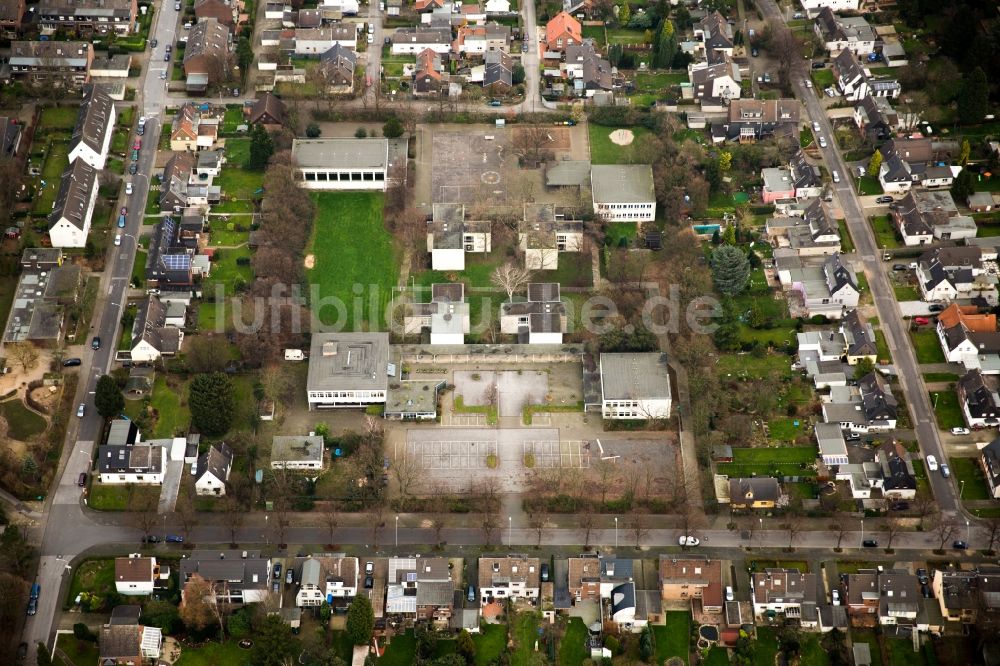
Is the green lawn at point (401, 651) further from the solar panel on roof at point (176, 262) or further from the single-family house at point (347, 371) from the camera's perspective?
the solar panel on roof at point (176, 262)

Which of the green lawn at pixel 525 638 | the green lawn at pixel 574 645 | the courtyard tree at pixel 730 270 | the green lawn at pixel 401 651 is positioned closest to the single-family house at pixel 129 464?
the green lawn at pixel 401 651

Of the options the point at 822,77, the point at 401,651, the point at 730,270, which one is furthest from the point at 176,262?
the point at 822,77

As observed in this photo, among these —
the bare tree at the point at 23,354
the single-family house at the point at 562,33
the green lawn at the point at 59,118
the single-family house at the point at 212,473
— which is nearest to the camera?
the single-family house at the point at 212,473

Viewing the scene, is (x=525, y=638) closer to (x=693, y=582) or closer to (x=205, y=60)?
(x=693, y=582)

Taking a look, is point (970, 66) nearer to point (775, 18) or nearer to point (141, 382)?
point (775, 18)

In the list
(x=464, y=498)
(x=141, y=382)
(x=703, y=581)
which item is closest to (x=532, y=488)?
(x=464, y=498)

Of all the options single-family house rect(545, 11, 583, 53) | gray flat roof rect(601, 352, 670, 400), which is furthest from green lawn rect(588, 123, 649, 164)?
gray flat roof rect(601, 352, 670, 400)
